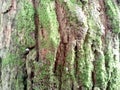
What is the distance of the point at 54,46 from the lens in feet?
5.30

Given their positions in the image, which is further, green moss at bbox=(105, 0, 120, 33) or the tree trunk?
green moss at bbox=(105, 0, 120, 33)

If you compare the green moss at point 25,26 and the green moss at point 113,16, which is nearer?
the green moss at point 25,26

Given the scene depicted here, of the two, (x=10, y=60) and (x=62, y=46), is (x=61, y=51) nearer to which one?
(x=62, y=46)

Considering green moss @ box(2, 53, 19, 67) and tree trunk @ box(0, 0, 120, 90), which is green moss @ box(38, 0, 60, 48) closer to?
tree trunk @ box(0, 0, 120, 90)

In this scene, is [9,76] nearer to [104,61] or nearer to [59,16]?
[59,16]

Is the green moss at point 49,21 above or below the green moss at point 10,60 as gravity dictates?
above

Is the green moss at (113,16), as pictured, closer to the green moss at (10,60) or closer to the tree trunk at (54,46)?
the tree trunk at (54,46)

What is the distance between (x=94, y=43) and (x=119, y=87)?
393mm

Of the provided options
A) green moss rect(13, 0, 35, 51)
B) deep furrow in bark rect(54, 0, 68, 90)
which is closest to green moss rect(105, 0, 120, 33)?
deep furrow in bark rect(54, 0, 68, 90)

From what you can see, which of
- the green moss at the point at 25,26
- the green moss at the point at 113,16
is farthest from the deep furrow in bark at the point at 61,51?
the green moss at the point at 113,16

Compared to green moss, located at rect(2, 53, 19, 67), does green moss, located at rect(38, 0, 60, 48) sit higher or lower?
higher

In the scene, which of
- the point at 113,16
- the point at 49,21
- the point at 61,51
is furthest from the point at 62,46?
the point at 113,16

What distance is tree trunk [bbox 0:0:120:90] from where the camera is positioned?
1.64 metres

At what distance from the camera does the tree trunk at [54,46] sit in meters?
1.64
